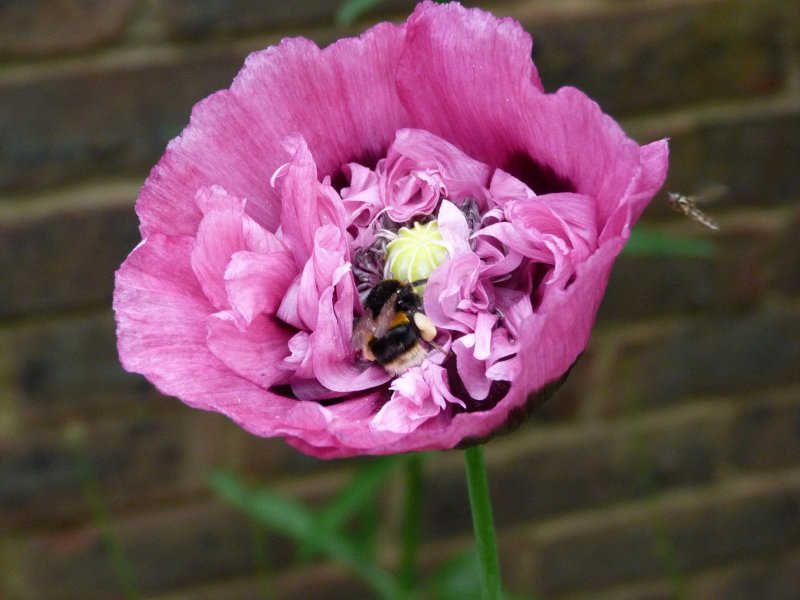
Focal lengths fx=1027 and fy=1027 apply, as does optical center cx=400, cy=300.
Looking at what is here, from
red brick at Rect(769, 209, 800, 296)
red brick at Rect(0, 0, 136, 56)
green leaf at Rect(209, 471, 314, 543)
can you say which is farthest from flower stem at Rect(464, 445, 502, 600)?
red brick at Rect(769, 209, 800, 296)

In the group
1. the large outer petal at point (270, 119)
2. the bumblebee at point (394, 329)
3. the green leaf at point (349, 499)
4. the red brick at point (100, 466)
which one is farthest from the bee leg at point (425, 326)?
the red brick at point (100, 466)

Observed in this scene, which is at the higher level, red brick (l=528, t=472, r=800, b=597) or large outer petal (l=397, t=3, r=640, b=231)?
large outer petal (l=397, t=3, r=640, b=231)

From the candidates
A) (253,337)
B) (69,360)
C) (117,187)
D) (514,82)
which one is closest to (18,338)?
(69,360)

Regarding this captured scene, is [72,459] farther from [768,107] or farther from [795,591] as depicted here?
[795,591]

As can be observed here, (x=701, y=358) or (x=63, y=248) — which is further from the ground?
(x=63, y=248)

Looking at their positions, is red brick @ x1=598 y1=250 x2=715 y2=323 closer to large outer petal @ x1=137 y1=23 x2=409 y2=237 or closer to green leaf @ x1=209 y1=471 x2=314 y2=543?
green leaf @ x1=209 y1=471 x2=314 y2=543

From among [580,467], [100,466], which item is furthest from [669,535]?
[100,466]

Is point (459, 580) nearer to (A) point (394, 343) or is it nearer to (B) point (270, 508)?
(B) point (270, 508)
